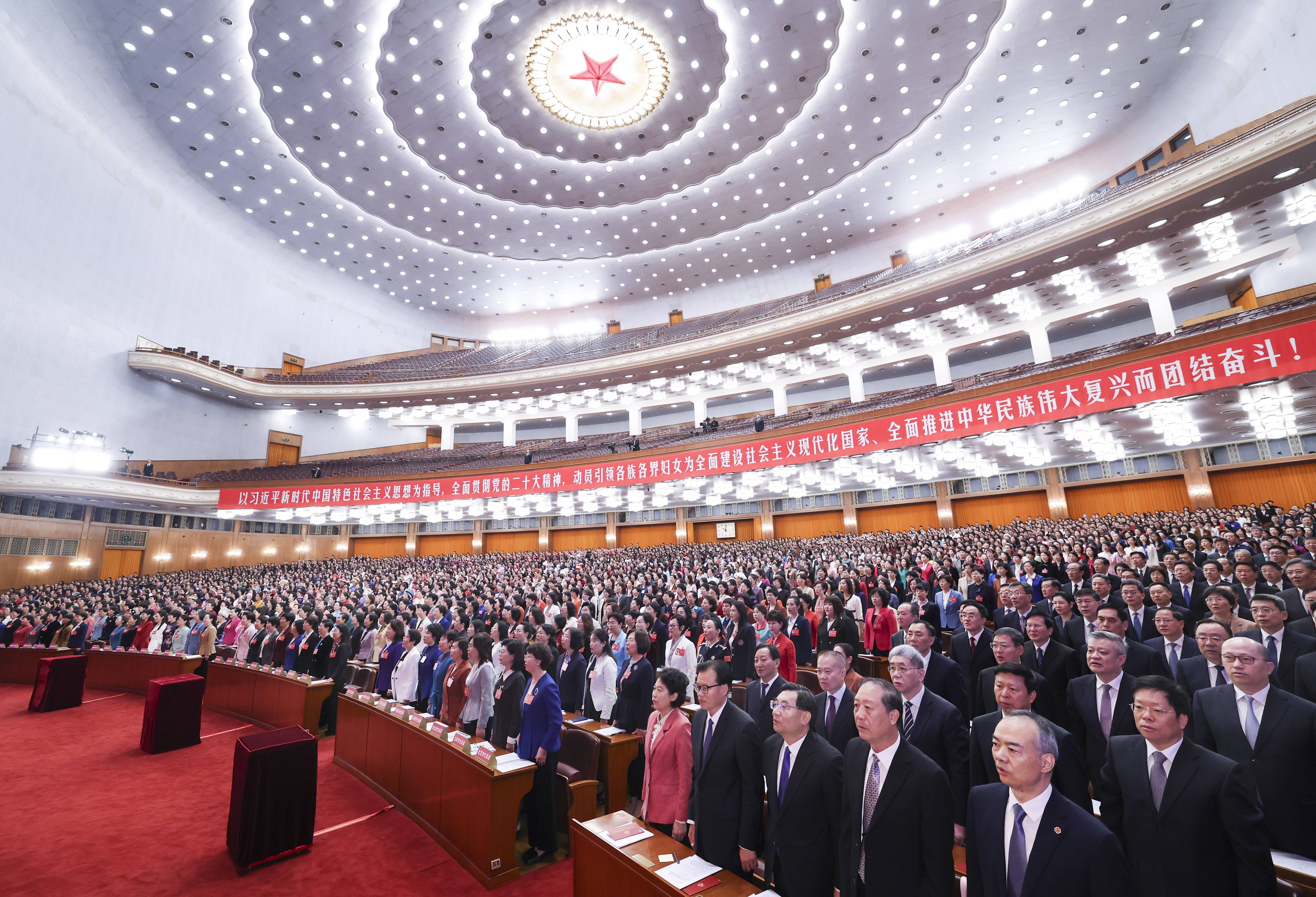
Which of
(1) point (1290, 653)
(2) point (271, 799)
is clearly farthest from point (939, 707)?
(2) point (271, 799)

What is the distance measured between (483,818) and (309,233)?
26.6 m

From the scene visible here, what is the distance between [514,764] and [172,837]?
8.98 ft

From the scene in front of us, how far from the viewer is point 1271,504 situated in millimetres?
11242

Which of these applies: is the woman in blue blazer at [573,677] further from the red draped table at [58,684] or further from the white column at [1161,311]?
the white column at [1161,311]

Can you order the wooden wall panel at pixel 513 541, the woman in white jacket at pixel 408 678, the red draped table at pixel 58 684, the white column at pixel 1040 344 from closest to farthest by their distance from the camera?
the woman in white jacket at pixel 408 678, the red draped table at pixel 58 684, the white column at pixel 1040 344, the wooden wall panel at pixel 513 541

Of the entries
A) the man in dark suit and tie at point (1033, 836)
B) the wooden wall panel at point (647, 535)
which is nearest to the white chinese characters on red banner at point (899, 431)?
the wooden wall panel at point (647, 535)

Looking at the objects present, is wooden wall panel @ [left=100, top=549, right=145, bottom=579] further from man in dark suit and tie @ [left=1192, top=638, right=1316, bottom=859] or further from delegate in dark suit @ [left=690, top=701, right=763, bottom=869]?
man in dark suit and tie @ [left=1192, top=638, right=1316, bottom=859]

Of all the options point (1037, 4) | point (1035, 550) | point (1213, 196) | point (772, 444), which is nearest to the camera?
point (1035, 550)

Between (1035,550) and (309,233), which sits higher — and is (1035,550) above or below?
below

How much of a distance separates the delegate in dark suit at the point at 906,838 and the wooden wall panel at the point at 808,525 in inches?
721

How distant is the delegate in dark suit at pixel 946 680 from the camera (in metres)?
3.41

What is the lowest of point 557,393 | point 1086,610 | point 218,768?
point 218,768

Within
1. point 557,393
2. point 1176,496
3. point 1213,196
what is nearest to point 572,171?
point 557,393

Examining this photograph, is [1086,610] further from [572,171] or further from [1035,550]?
[572,171]
